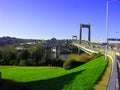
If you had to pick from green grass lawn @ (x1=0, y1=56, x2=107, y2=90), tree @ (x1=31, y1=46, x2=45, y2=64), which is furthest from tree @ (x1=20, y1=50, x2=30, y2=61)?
green grass lawn @ (x1=0, y1=56, x2=107, y2=90)

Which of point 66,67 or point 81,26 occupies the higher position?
point 81,26

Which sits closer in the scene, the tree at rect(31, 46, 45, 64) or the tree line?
the tree line

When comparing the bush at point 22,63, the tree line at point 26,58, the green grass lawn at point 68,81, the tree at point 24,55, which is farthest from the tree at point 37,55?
the green grass lawn at point 68,81

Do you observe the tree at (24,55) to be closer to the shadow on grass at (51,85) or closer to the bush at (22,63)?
the bush at (22,63)

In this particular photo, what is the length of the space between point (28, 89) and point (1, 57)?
6725cm

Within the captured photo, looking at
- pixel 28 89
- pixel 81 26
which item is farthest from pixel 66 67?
pixel 81 26

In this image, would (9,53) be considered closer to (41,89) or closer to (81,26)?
(81,26)

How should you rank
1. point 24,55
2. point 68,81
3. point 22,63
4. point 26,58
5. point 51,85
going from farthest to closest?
point 26,58 → point 24,55 → point 22,63 → point 51,85 → point 68,81

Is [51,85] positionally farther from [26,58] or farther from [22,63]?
[26,58]

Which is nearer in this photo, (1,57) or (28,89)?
(28,89)

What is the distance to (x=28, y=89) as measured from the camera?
2033 centimetres

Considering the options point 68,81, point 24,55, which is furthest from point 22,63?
Answer: point 68,81

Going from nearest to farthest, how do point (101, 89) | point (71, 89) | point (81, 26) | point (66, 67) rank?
point (101, 89)
point (71, 89)
point (66, 67)
point (81, 26)

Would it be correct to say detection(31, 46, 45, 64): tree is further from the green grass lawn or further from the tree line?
the green grass lawn
